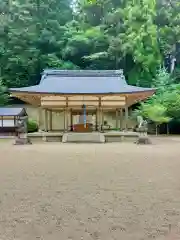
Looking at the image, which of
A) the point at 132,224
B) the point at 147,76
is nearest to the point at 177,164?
the point at 132,224

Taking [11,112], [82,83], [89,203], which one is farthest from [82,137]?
[89,203]

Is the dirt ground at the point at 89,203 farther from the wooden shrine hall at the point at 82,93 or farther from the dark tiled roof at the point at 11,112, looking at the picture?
the dark tiled roof at the point at 11,112

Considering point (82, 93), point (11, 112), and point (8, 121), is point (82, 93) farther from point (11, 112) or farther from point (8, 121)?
point (8, 121)

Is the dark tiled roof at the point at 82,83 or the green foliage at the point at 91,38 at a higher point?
the green foliage at the point at 91,38

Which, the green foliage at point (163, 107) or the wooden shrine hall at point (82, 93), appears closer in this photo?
the wooden shrine hall at point (82, 93)

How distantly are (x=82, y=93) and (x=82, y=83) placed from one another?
2.21 m

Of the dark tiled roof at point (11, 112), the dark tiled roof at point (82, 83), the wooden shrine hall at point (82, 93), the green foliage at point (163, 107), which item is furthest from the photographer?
the green foliage at point (163, 107)

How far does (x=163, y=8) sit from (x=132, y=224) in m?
28.4

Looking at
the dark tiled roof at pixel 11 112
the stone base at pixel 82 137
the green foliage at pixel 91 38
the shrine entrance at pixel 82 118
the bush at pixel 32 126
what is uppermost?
the green foliage at pixel 91 38

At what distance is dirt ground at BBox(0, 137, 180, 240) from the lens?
11.0 feet

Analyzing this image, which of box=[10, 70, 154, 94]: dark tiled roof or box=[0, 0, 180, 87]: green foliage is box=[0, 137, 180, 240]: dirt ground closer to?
box=[10, 70, 154, 94]: dark tiled roof

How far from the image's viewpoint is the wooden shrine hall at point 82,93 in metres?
18.3

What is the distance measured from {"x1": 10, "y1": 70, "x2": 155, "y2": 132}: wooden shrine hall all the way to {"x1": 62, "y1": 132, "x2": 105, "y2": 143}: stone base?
1877 millimetres

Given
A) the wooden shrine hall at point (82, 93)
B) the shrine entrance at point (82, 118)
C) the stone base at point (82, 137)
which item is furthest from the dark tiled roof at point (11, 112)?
the stone base at point (82, 137)
